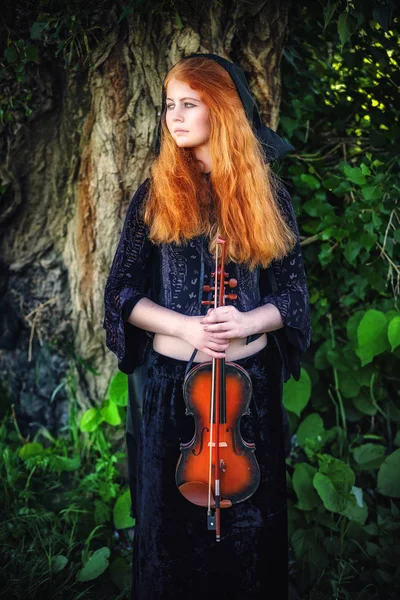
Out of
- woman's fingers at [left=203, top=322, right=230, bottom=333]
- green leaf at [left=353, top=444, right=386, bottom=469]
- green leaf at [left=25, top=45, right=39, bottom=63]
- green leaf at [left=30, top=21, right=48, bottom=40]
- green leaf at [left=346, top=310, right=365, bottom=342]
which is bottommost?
green leaf at [left=353, top=444, right=386, bottom=469]

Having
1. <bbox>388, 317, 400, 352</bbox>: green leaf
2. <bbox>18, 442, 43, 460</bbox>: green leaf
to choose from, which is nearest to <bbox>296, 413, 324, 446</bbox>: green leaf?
<bbox>388, 317, 400, 352</bbox>: green leaf

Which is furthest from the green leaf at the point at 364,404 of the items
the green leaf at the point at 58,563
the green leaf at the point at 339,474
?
the green leaf at the point at 58,563

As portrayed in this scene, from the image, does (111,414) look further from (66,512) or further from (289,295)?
(289,295)

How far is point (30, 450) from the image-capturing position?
3051 mm

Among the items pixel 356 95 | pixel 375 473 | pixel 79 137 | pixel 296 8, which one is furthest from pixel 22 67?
pixel 375 473

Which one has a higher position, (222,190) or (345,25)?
(345,25)

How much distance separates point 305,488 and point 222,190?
162 centimetres

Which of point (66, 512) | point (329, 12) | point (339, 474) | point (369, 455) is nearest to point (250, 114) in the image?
point (329, 12)

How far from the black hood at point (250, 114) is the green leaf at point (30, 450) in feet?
6.04

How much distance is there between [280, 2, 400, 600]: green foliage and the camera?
269 centimetres

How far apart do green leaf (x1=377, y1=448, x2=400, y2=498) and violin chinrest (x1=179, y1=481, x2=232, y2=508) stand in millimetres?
1332

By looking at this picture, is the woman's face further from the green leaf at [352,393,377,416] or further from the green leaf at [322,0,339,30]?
the green leaf at [352,393,377,416]

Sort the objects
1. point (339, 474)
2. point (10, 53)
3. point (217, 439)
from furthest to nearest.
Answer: point (339, 474) < point (10, 53) < point (217, 439)

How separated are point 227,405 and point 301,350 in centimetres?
47
